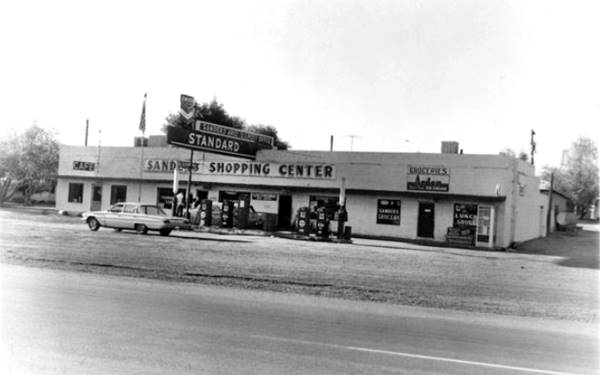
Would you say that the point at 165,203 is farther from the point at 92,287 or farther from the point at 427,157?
the point at 92,287

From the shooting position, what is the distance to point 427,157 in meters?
34.4

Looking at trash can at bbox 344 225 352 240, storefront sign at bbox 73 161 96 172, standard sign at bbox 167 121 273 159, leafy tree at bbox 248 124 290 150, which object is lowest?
trash can at bbox 344 225 352 240

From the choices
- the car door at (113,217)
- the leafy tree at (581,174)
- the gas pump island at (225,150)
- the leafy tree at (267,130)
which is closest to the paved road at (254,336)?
the car door at (113,217)

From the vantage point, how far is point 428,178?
34188 mm

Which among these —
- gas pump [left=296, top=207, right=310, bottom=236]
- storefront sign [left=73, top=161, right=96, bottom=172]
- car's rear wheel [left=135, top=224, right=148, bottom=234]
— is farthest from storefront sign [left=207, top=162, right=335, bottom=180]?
car's rear wheel [left=135, top=224, right=148, bottom=234]

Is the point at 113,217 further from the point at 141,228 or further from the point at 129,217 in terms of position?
the point at 141,228

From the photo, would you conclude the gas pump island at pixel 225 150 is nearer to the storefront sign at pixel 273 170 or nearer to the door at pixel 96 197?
the storefront sign at pixel 273 170

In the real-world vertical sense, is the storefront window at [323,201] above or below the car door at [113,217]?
above

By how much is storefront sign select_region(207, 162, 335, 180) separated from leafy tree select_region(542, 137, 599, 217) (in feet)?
121

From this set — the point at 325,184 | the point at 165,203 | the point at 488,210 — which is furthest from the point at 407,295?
the point at 165,203

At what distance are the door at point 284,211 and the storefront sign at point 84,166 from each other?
53.4 feet

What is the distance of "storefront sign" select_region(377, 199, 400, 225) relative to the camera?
114ft

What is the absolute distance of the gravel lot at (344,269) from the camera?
1301 centimetres

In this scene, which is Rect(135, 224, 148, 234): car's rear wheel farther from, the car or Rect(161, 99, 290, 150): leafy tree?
Rect(161, 99, 290, 150): leafy tree
